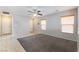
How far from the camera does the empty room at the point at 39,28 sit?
1.67 meters

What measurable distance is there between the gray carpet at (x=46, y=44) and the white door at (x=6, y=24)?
0.87 ft

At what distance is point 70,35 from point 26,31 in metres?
0.79

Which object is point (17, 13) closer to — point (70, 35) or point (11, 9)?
point (11, 9)

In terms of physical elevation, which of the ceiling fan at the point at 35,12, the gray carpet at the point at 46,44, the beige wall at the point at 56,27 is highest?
A: the ceiling fan at the point at 35,12

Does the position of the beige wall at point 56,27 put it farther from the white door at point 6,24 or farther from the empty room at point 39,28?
the white door at point 6,24

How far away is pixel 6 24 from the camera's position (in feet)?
5.63

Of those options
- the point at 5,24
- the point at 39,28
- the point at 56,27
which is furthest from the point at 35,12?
the point at 5,24

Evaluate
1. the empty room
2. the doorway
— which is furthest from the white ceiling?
the doorway

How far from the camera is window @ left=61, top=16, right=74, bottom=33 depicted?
1.67 meters

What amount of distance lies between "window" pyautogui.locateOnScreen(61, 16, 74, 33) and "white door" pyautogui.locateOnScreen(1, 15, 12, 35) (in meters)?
0.95

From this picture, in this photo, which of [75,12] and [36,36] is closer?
[75,12]

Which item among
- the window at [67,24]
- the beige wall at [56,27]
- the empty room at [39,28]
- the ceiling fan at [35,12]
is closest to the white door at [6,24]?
the empty room at [39,28]
